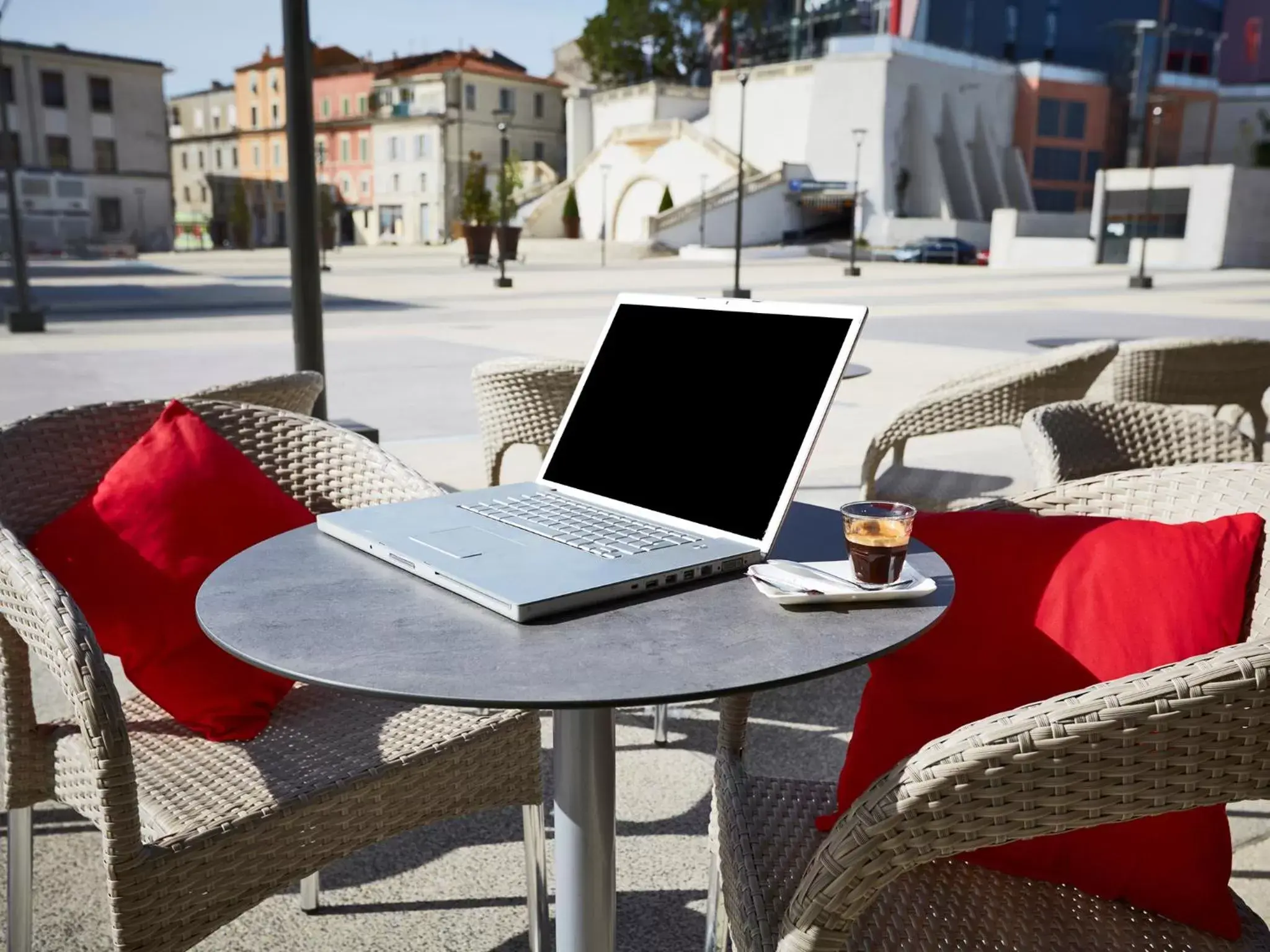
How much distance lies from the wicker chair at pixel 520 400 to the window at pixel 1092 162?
56.8 meters

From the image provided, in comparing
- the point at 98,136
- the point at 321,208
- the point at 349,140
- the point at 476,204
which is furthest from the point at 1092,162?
the point at 98,136

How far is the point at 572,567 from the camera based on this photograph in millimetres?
1407

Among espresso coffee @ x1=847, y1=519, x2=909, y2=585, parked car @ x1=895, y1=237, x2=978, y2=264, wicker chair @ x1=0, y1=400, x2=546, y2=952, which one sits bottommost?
parked car @ x1=895, y1=237, x2=978, y2=264

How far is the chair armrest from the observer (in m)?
1.08

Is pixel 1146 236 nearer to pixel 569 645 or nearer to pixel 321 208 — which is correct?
pixel 321 208

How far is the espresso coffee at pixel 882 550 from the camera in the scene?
54.6 inches

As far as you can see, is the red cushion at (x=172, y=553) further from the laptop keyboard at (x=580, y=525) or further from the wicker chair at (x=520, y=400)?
the wicker chair at (x=520, y=400)

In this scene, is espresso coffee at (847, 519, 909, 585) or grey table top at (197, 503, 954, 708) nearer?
grey table top at (197, 503, 954, 708)

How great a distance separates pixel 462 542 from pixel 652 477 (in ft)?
0.96

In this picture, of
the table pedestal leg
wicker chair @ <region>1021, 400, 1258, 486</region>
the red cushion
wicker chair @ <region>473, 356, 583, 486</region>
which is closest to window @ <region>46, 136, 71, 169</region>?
wicker chair @ <region>473, 356, 583, 486</region>

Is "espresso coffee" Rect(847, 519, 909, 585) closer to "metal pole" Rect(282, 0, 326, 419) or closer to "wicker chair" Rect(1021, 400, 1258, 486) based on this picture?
"wicker chair" Rect(1021, 400, 1258, 486)

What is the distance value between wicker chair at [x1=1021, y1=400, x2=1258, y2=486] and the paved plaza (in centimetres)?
74

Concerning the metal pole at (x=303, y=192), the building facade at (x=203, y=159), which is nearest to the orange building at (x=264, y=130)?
the building facade at (x=203, y=159)

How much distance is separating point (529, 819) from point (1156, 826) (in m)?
0.98
